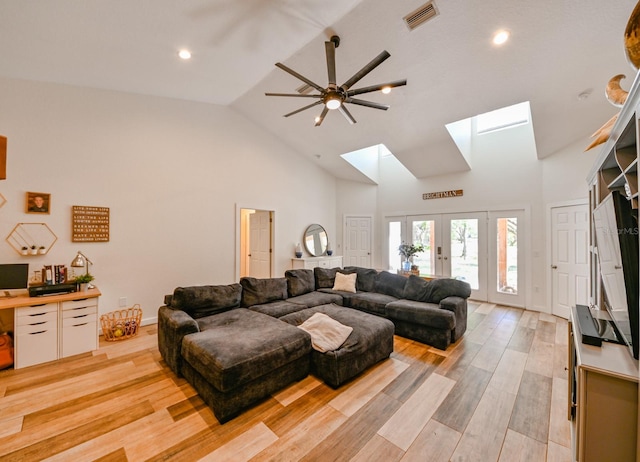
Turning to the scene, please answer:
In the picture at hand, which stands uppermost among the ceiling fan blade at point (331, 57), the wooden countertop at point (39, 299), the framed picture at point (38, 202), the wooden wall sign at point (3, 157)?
the ceiling fan blade at point (331, 57)

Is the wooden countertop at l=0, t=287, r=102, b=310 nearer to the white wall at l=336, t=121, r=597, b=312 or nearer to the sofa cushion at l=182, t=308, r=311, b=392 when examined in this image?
the sofa cushion at l=182, t=308, r=311, b=392

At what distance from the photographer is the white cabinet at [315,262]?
5957 millimetres

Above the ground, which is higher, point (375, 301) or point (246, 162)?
point (246, 162)

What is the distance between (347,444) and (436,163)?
17.2ft

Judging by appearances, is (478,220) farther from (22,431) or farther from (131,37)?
(22,431)

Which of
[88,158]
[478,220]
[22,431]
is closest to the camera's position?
[22,431]

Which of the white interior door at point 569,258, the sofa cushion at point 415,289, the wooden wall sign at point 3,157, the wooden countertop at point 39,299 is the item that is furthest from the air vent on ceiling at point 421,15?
the wooden countertop at point 39,299

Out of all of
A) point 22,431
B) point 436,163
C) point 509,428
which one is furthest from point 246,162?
point 509,428

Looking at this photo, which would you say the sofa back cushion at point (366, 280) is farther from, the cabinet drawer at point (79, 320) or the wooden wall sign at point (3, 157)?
the wooden wall sign at point (3, 157)

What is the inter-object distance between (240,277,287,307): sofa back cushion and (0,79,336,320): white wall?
4.58ft

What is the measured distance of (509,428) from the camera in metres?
1.92

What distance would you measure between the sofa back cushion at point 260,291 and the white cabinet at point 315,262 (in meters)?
1.88

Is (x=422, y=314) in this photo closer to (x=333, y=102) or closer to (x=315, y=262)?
(x=333, y=102)

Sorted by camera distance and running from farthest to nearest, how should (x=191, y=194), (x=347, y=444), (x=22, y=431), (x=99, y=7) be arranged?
(x=191, y=194) < (x=99, y=7) < (x=22, y=431) < (x=347, y=444)
